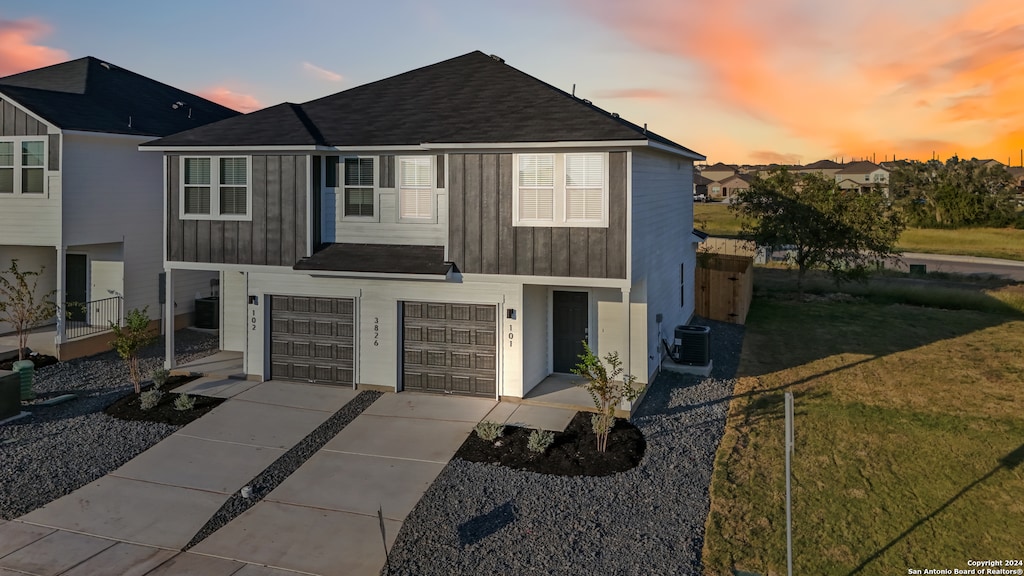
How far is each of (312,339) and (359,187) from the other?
355 centimetres

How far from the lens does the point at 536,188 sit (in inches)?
537

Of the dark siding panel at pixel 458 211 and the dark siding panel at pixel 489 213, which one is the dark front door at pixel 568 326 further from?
the dark siding panel at pixel 458 211

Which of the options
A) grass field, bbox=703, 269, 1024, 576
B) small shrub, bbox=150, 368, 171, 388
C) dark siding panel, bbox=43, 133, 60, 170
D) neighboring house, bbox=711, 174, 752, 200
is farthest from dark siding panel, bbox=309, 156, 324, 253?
neighboring house, bbox=711, 174, 752, 200

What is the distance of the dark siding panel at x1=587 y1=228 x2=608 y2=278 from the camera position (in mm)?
13289

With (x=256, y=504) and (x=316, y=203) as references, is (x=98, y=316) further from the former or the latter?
(x=256, y=504)

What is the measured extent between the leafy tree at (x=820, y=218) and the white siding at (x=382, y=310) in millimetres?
16427

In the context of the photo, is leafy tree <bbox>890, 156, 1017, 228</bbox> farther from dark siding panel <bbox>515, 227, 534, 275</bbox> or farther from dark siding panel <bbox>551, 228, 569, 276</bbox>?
dark siding panel <bbox>515, 227, 534, 275</bbox>

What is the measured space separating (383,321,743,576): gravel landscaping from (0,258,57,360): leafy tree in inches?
492

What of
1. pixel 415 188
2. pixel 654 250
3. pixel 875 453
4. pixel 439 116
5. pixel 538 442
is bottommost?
pixel 875 453

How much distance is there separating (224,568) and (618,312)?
9.23m

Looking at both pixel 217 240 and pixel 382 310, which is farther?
pixel 217 240

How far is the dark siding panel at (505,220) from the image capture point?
1378 centimetres

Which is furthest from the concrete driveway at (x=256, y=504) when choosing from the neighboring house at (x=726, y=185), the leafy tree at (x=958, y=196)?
the neighboring house at (x=726, y=185)

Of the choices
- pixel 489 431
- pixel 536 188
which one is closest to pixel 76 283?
pixel 536 188
